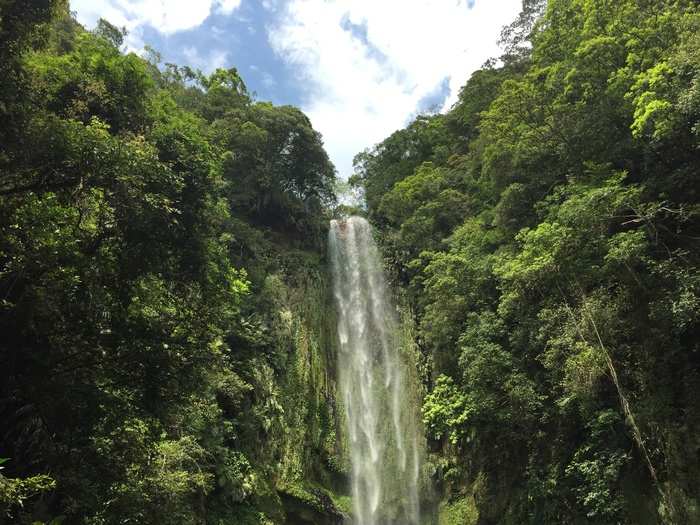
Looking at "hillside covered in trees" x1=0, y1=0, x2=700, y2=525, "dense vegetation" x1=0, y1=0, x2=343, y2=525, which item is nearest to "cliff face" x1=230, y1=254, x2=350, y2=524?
"hillside covered in trees" x1=0, y1=0, x2=700, y2=525

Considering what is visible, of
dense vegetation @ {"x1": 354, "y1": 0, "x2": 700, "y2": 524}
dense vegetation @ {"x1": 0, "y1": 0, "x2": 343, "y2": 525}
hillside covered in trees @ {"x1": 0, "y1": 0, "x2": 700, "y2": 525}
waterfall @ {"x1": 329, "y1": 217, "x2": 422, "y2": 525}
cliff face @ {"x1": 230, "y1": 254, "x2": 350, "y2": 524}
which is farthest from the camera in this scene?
waterfall @ {"x1": 329, "y1": 217, "x2": 422, "y2": 525}

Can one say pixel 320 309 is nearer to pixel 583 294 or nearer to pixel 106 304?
pixel 583 294

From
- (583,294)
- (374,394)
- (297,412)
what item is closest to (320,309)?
(374,394)

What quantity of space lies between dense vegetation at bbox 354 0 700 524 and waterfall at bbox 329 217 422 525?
1277mm

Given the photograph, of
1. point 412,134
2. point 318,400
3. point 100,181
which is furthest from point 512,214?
point 412,134

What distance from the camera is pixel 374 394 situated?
694 inches

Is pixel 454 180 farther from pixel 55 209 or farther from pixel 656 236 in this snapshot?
pixel 55 209

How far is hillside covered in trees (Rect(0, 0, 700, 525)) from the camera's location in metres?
6.31

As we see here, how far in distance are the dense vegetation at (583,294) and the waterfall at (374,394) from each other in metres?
1.28

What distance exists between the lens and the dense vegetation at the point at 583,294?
8.81 m

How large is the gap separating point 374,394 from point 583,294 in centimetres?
943

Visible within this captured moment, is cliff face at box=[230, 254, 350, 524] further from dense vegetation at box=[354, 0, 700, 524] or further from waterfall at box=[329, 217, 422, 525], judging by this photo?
dense vegetation at box=[354, 0, 700, 524]

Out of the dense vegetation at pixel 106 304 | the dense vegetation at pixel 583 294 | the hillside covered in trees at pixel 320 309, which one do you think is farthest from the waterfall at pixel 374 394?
the dense vegetation at pixel 106 304

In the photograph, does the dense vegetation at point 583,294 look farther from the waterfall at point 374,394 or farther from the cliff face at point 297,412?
the cliff face at point 297,412
